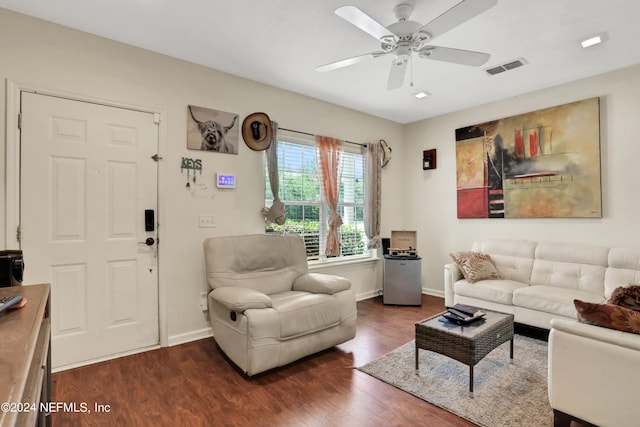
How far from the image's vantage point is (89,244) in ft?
8.62

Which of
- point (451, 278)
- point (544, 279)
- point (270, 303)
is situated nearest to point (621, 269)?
point (544, 279)

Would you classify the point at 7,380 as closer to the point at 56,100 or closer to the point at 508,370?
the point at 56,100

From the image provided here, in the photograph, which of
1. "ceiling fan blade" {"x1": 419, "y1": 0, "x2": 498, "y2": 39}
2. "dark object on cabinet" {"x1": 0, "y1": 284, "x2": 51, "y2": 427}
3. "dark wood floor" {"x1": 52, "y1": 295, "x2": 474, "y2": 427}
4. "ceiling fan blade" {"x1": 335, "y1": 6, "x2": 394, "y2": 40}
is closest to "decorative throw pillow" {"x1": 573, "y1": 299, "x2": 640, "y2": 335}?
"dark wood floor" {"x1": 52, "y1": 295, "x2": 474, "y2": 427}

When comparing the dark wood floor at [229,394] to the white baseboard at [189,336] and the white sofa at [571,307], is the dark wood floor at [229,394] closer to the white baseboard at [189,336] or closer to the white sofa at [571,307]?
the white baseboard at [189,336]

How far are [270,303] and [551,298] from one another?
2.55 m

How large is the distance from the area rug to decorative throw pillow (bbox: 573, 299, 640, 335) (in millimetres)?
696

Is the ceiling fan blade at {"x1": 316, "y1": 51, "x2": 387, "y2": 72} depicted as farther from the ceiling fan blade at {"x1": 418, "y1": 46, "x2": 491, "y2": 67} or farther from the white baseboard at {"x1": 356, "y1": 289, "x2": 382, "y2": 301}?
the white baseboard at {"x1": 356, "y1": 289, "x2": 382, "y2": 301}

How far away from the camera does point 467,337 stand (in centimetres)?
210

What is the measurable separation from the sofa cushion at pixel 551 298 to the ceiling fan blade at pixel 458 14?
2.52 m

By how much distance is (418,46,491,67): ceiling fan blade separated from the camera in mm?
2262

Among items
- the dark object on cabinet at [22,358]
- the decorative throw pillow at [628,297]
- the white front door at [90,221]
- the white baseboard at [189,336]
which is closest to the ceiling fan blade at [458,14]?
the decorative throw pillow at [628,297]

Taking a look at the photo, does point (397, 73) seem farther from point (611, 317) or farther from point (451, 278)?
point (451, 278)

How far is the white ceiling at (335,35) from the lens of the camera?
2.28 metres

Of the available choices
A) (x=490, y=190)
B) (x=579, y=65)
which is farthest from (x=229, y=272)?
(x=579, y=65)
